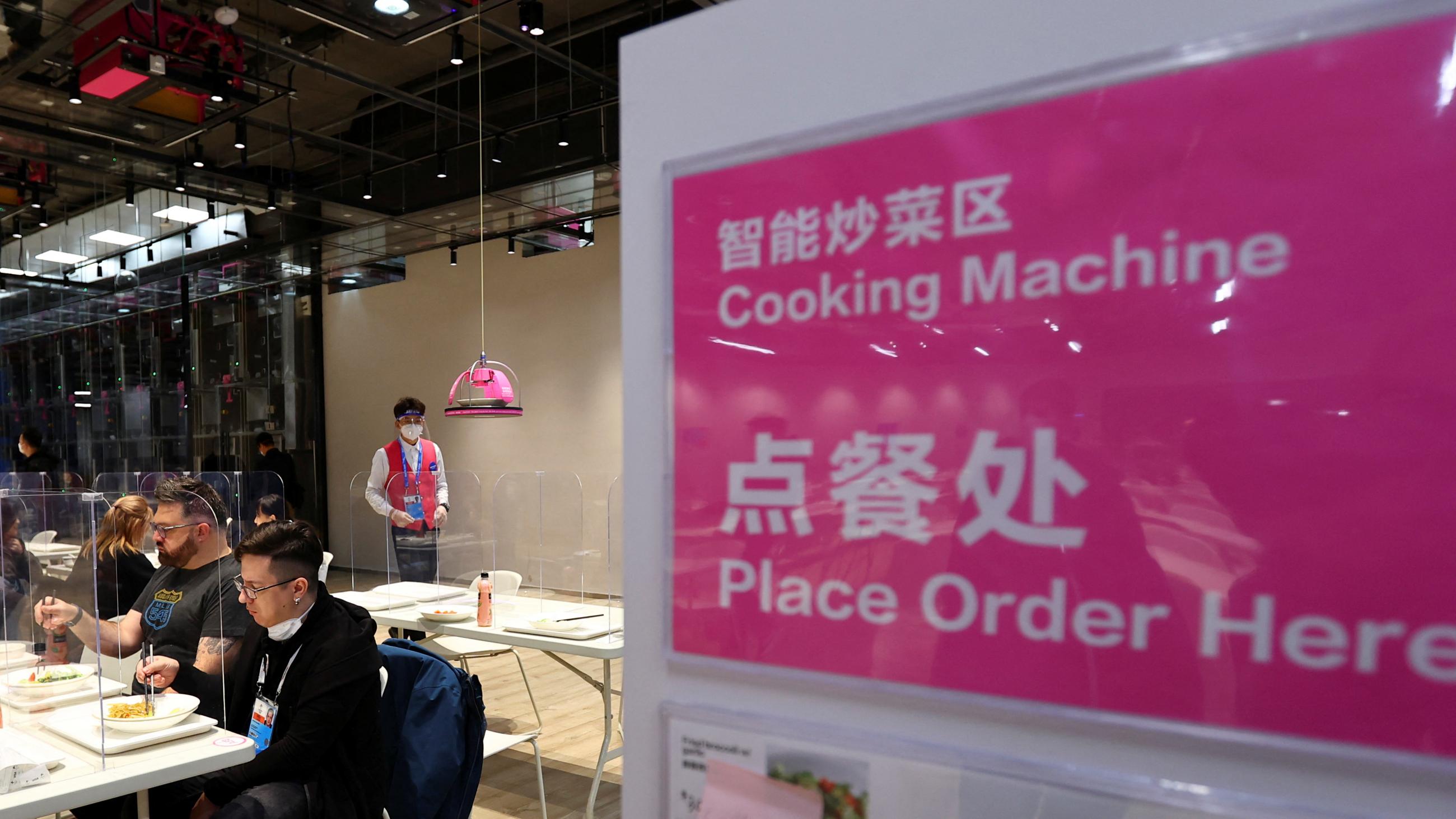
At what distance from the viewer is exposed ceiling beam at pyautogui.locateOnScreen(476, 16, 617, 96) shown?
5402mm

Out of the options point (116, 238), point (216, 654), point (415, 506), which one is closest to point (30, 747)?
point (216, 654)

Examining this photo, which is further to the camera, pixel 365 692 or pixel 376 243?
pixel 376 243

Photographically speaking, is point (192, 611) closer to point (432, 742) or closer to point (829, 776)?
point (432, 742)

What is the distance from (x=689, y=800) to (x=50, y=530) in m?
2.61

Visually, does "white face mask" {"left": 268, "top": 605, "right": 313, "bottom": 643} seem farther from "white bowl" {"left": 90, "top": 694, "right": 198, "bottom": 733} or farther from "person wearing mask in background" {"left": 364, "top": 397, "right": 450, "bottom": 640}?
"person wearing mask in background" {"left": 364, "top": 397, "right": 450, "bottom": 640}

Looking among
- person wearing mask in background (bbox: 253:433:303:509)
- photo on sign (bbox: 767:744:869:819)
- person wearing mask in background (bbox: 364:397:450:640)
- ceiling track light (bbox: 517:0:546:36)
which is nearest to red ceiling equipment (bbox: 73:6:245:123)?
ceiling track light (bbox: 517:0:546:36)

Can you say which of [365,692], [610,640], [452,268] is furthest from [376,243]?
[365,692]

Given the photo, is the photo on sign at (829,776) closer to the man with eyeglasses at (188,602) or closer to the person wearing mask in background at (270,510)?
the man with eyeglasses at (188,602)

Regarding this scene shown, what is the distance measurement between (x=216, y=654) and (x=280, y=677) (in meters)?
0.38

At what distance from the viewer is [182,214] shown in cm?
868

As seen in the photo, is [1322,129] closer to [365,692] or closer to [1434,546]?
[1434,546]

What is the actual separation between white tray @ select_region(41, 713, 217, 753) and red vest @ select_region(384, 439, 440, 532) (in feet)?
11.5

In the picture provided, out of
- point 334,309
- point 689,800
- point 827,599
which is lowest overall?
point 689,800

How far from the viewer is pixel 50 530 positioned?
2.65 metres
